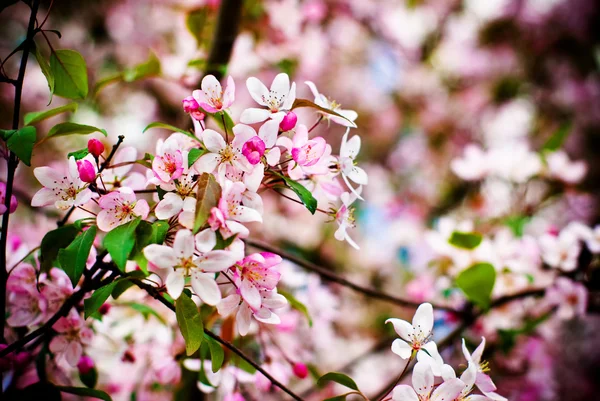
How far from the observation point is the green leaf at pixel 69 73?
688 millimetres

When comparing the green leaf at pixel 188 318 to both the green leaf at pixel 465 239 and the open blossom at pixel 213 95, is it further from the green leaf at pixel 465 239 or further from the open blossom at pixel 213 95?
the green leaf at pixel 465 239

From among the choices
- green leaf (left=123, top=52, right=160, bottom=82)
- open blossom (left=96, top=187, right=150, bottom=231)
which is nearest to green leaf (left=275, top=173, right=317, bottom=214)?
open blossom (left=96, top=187, right=150, bottom=231)

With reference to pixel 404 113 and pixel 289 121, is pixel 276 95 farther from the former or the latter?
pixel 404 113

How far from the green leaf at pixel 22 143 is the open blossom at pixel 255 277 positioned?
0.26 m

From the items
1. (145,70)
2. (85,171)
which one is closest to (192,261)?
(85,171)

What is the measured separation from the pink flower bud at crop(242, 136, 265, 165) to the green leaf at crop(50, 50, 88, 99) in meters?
0.30

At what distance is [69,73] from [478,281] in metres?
0.81

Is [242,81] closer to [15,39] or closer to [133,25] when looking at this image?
[133,25]

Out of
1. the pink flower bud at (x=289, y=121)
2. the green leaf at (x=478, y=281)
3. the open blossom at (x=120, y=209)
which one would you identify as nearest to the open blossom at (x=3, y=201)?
the open blossom at (x=120, y=209)

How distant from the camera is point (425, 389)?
58 cm

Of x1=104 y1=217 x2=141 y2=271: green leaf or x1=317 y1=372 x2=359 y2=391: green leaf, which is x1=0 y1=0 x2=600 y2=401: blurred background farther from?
x1=104 y1=217 x2=141 y2=271: green leaf

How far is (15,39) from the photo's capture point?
2.14 metres

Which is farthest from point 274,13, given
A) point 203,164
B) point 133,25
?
point 203,164

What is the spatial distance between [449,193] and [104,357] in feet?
6.76
